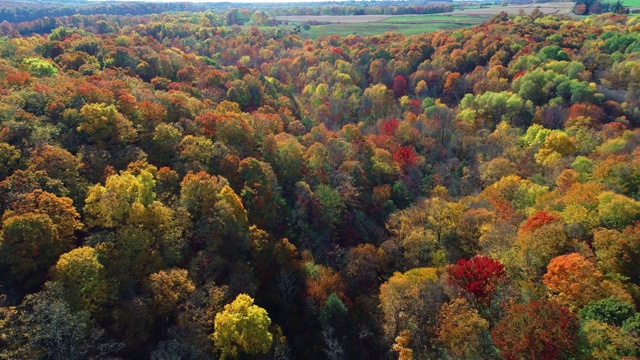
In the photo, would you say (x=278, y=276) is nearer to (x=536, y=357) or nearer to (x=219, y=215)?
(x=219, y=215)

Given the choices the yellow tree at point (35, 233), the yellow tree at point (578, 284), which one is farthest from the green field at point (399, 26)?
the yellow tree at point (35, 233)

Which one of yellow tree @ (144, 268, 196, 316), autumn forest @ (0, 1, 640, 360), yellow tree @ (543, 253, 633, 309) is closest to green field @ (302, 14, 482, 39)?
autumn forest @ (0, 1, 640, 360)

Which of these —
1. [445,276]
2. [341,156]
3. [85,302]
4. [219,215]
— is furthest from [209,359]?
[341,156]

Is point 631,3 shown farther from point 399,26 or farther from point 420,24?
point 399,26

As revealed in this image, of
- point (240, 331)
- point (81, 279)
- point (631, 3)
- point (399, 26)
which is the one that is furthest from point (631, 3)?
point (81, 279)

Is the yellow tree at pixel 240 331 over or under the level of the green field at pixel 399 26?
under

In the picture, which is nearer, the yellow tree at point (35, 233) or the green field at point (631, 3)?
the yellow tree at point (35, 233)

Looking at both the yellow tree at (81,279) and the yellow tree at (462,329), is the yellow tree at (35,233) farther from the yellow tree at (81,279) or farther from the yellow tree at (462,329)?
the yellow tree at (462,329)
